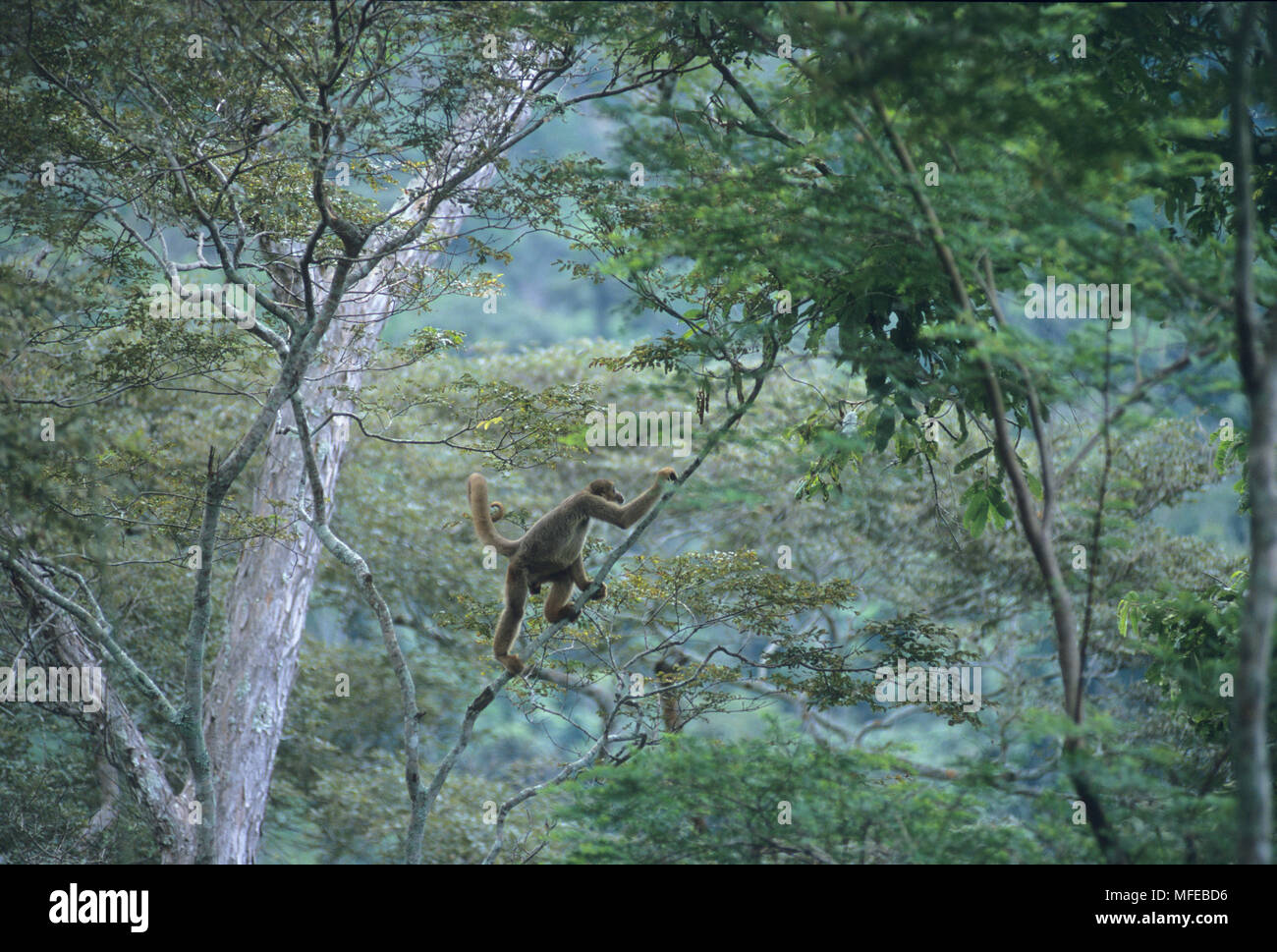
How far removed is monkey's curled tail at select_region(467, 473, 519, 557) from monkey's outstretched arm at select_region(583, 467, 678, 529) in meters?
0.70

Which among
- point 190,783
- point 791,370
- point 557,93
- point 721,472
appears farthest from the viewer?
point 791,370

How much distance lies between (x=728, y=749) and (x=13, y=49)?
22.6 feet

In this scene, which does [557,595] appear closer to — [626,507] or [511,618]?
[511,618]

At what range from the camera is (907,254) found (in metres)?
6.64

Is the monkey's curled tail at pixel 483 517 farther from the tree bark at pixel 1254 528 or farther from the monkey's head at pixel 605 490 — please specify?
the tree bark at pixel 1254 528

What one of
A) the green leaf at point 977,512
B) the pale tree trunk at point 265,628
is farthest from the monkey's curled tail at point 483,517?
the green leaf at point 977,512

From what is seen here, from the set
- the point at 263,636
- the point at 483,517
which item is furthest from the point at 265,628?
the point at 483,517

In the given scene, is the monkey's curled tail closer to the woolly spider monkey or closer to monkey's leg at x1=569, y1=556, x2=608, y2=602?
the woolly spider monkey

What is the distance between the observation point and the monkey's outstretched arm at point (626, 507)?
25.3 ft

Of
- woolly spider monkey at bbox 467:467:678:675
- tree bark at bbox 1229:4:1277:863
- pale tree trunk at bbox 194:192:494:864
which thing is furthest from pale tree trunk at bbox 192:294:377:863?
tree bark at bbox 1229:4:1277:863

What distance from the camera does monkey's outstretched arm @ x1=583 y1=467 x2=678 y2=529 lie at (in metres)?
7.72

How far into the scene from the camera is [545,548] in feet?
27.7
